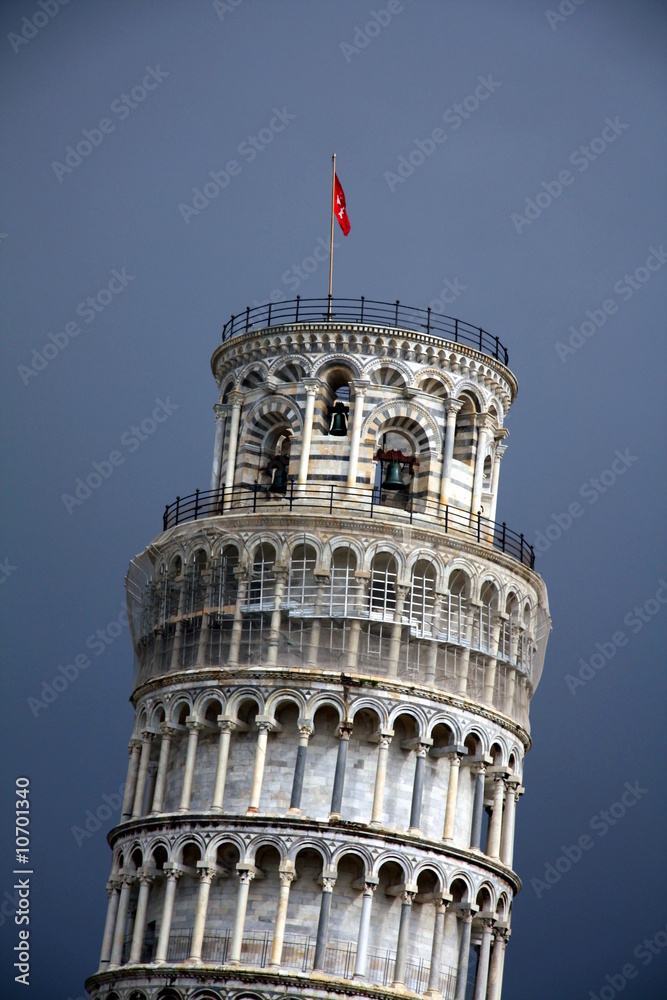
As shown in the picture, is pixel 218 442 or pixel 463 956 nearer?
pixel 463 956

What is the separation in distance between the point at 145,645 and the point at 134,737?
13.0 feet

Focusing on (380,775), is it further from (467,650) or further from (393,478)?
(393,478)

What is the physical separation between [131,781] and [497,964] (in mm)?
16918

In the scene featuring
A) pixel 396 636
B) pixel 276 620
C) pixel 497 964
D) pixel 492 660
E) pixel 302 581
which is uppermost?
pixel 302 581

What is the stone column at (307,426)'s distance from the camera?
88875 millimetres

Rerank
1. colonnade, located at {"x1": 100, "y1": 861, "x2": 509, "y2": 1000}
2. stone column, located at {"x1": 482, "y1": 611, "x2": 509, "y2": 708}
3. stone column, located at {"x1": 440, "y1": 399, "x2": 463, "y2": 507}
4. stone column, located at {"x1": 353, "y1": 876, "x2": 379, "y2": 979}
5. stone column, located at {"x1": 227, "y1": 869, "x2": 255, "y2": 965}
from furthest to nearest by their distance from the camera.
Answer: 1. stone column, located at {"x1": 440, "y1": 399, "x2": 463, "y2": 507}
2. stone column, located at {"x1": 482, "y1": 611, "x2": 509, "y2": 708}
3. colonnade, located at {"x1": 100, "y1": 861, "x2": 509, "y2": 1000}
4. stone column, located at {"x1": 227, "y1": 869, "x2": 255, "y2": 965}
5. stone column, located at {"x1": 353, "y1": 876, "x2": 379, "y2": 979}

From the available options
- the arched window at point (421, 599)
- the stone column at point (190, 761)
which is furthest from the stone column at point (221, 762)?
the arched window at point (421, 599)

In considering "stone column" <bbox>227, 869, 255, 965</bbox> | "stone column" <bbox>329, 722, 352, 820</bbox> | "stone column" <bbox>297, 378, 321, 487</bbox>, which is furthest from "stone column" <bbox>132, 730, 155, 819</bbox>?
"stone column" <bbox>297, 378, 321, 487</bbox>

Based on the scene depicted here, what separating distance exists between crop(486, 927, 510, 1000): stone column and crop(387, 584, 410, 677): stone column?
11693 millimetres

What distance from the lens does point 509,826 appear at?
87.9m

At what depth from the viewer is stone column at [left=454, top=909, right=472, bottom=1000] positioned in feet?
277

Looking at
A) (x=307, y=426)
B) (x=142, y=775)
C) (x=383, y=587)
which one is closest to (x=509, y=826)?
(x=383, y=587)

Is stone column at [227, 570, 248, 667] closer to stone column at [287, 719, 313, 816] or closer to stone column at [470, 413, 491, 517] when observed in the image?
stone column at [287, 719, 313, 816]

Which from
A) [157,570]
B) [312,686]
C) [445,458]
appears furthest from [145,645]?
[445,458]
